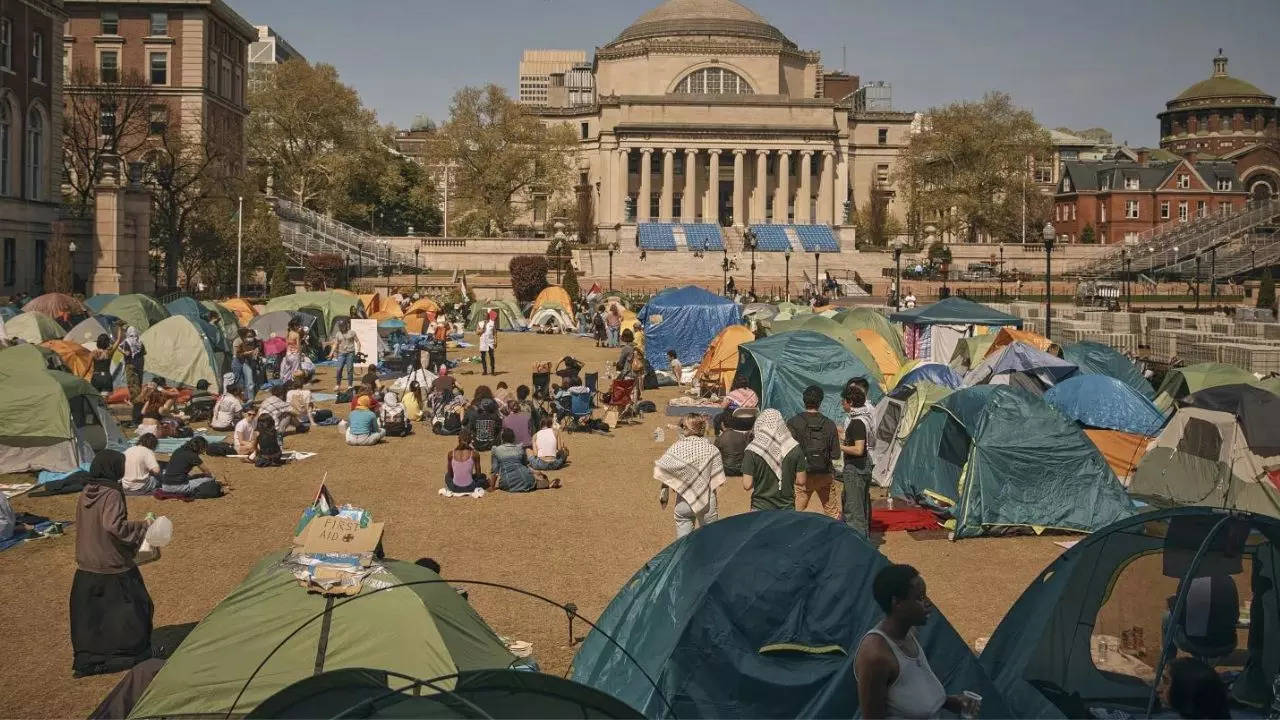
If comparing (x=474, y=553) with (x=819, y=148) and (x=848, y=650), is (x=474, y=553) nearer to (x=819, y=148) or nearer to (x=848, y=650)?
(x=848, y=650)

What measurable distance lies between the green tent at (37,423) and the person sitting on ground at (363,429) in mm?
4251

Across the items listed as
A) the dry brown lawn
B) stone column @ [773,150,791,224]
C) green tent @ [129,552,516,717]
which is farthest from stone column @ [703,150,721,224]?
green tent @ [129,552,516,717]

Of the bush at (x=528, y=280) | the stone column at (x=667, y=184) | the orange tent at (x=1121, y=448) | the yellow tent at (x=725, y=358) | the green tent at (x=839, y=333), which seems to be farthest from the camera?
the stone column at (x=667, y=184)

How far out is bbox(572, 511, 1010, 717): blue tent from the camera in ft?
26.6

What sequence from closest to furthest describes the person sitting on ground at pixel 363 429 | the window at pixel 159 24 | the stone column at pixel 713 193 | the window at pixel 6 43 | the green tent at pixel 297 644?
the green tent at pixel 297 644 < the person sitting on ground at pixel 363 429 < the window at pixel 6 43 < the window at pixel 159 24 < the stone column at pixel 713 193

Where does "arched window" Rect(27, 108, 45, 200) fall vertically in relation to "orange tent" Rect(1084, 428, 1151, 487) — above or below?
above

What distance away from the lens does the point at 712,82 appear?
97.8 m

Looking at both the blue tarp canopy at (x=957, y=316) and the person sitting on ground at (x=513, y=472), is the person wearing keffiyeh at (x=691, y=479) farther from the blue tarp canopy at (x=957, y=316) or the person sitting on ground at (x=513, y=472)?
the blue tarp canopy at (x=957, y=316)

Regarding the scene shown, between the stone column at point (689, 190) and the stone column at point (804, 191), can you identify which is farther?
the stone column at point (689, 190)

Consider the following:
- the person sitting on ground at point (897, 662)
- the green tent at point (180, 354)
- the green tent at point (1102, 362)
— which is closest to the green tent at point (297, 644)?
the person sitting on ground at point (897, 662)

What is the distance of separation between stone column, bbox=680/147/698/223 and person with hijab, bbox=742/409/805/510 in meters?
77.6

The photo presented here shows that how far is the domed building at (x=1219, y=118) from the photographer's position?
106312 mm

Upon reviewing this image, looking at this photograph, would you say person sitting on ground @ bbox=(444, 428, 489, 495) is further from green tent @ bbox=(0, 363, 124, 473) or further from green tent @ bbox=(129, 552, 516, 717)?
green tent @ bbox=(129, 552, 516, 717)

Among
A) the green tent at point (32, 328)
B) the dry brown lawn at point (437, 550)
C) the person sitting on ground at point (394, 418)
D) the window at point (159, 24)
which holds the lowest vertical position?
the dry brown lawn at point (437, 550)
